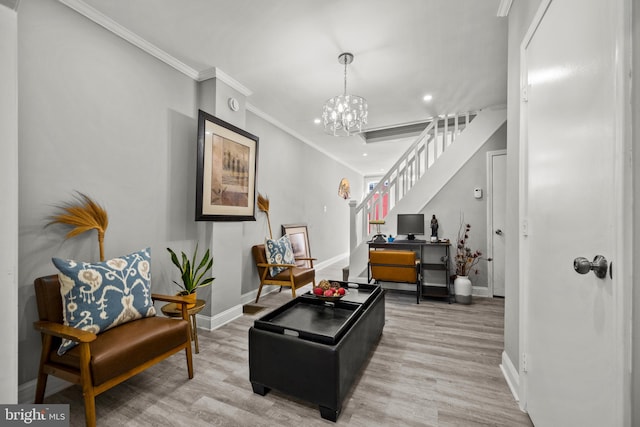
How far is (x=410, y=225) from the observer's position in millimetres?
4344

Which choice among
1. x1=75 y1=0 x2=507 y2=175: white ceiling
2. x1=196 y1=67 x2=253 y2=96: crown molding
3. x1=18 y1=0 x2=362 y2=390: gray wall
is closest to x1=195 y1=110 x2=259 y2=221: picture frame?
x1=18 y1=0 x2=362 y2=390: gray wall

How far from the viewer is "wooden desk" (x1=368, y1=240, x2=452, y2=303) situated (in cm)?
400

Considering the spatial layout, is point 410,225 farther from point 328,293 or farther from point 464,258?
point 328,293

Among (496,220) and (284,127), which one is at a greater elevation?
(284,127)

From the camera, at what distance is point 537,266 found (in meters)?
1.46

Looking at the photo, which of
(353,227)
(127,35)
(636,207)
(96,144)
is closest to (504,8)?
(636,207)

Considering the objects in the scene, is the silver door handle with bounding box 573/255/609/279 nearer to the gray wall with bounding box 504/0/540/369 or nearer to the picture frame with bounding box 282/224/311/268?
the gray wall with bounding box 504/0/540/369

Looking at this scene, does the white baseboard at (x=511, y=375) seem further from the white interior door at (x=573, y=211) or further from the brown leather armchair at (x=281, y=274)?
the brown leather armchair at (x=281, y=274)

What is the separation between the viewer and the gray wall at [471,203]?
4062 millimetres

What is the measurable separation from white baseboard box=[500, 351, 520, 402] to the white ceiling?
102 inches

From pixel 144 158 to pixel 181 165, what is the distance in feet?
1.26

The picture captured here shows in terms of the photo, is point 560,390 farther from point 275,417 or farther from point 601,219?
point 275,417

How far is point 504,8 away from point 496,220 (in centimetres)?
282

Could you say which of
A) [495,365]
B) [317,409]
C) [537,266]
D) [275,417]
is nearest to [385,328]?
[495,365]
